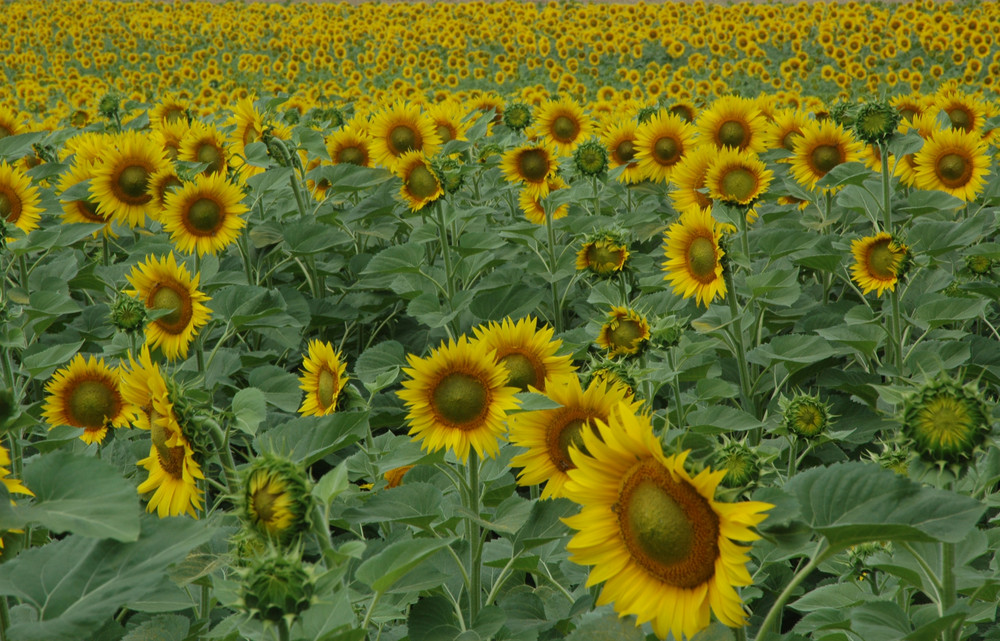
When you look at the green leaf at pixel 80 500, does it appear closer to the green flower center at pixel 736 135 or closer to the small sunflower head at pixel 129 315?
the small sunflower head at pixel 129 315

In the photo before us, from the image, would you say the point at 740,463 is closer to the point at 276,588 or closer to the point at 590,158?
the point at 276,588

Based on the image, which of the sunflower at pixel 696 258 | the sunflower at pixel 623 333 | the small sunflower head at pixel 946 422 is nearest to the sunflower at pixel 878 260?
the sunflower at pixel 696 258

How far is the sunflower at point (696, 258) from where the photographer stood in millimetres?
2523

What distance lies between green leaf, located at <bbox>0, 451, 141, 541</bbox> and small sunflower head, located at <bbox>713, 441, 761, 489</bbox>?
843 mm

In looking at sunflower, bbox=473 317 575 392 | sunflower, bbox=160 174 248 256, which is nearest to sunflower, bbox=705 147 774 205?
sunflower, bbox=473 317 575 392

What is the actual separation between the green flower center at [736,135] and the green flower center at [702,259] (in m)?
1.44

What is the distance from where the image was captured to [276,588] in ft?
3.05

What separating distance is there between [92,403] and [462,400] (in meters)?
1.15

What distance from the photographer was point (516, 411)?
1.65m

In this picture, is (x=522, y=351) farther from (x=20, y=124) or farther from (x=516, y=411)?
(x=20, y=124)

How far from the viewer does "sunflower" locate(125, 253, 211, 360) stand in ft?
7.93

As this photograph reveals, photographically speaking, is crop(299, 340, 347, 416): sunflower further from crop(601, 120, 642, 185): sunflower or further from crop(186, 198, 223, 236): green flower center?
crop(601, 120, 642, 185): sunflower

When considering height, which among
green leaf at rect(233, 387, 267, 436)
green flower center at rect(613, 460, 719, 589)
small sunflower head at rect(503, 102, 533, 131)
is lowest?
small sunflower head at rect(503, 102, 533, 131)

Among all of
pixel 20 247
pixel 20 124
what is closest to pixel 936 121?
pixel 20 247
